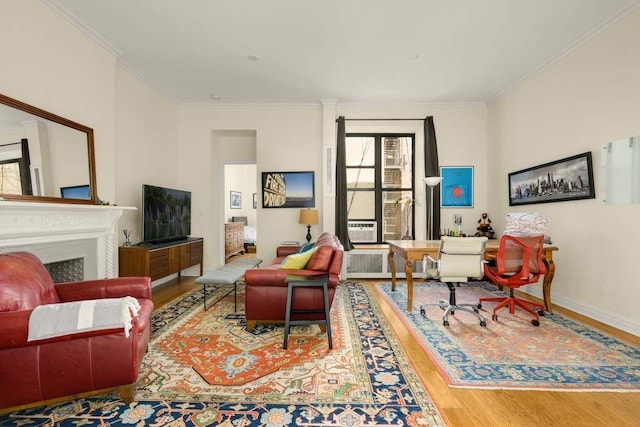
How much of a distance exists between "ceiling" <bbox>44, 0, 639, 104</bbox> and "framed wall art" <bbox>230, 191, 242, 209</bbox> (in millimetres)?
4268

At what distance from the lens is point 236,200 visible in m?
8.63

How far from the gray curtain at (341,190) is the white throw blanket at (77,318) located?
353 centimetres

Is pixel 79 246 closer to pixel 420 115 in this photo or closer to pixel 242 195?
pixel 420 115

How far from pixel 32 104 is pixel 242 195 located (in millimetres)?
6485

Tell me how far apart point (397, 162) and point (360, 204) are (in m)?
1.08

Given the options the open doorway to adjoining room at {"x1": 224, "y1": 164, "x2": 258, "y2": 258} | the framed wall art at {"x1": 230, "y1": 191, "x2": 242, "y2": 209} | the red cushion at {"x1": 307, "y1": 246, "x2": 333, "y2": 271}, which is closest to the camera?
the red cushion at {"x1": 307, "y1": 246, "x2": 333, "y2": 271}


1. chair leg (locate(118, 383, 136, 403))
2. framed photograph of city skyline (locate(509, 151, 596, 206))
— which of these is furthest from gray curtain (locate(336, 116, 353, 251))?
chair leg (locate(118, 383, 136, 403))

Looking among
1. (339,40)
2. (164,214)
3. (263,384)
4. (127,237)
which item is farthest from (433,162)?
(127,237)

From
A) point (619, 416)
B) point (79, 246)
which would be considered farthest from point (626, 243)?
point (79, 246)

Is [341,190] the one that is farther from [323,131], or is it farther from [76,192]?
[76,192]

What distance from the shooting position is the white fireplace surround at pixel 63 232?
218 cm

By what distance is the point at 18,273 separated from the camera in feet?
5.72

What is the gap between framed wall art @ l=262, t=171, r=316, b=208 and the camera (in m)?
5.00

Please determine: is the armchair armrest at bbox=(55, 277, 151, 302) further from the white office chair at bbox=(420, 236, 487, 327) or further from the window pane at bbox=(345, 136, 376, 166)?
the window pane at bbox=(345, 136, 376, 166)
